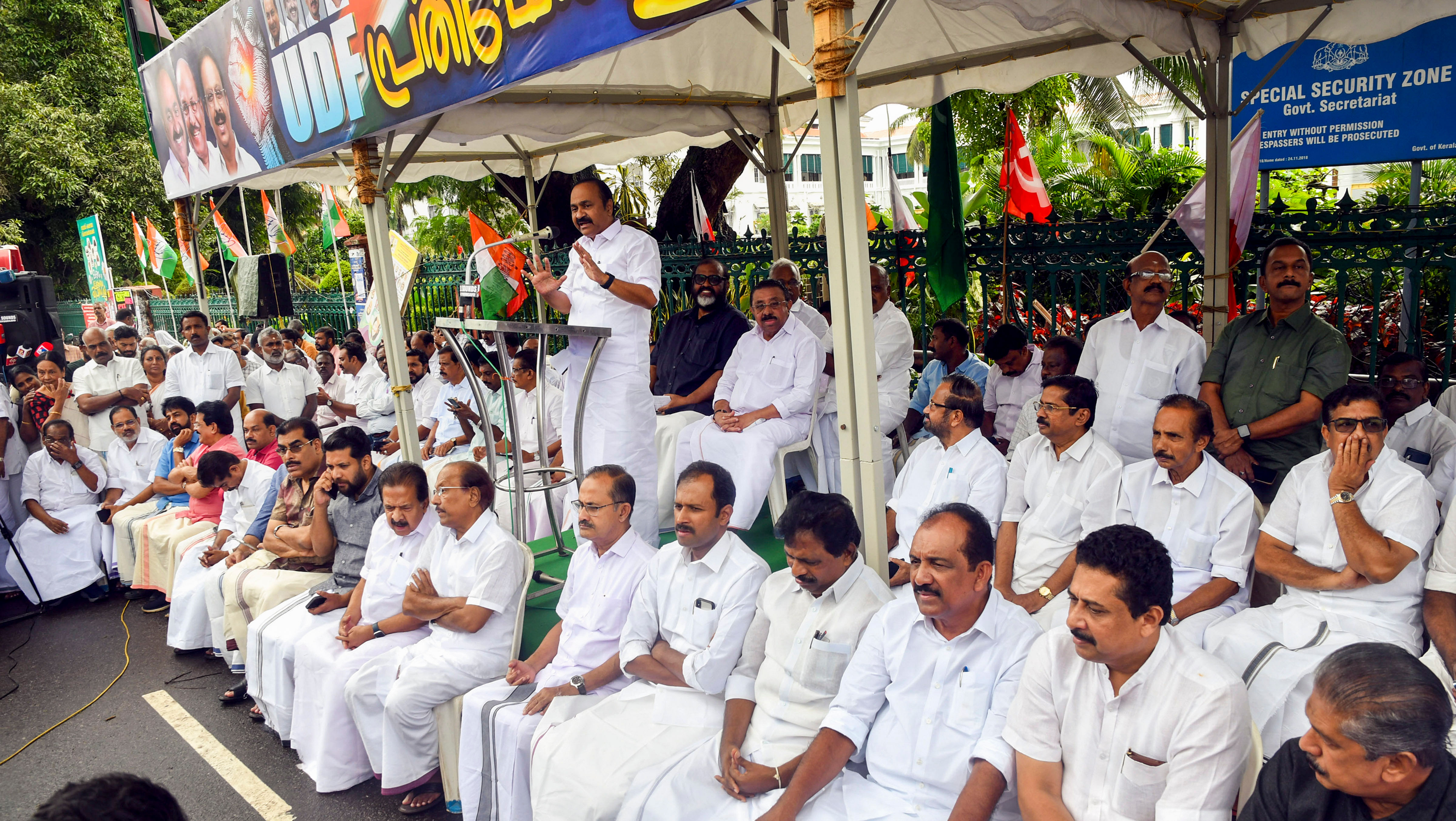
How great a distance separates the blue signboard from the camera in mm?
5570

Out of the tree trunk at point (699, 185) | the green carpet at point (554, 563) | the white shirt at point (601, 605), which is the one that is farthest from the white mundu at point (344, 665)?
the tree trunk at point (699, 185)

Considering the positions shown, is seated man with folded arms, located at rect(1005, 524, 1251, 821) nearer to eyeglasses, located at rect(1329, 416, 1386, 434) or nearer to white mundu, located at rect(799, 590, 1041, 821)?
white mundu, located at rect(799, 590, 1041, 821)

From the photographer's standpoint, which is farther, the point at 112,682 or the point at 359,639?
the point at 112,682

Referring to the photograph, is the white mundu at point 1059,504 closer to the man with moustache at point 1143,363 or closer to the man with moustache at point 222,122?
the man with moustache at point 1143,363

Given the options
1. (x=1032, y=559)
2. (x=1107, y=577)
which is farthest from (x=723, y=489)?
(x=1107, y=577)

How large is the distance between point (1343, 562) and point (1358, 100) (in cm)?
455

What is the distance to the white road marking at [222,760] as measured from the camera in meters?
3.74

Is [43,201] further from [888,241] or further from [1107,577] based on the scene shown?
[1107,577]

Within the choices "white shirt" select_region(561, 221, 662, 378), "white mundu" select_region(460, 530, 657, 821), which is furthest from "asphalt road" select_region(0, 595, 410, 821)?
"white shirt" select_region(561, 221, 662, 378)

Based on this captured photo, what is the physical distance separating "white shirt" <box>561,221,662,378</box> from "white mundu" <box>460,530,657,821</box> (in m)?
1.05

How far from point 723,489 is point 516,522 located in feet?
4.39

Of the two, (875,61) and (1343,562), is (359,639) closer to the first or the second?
(1343,562)

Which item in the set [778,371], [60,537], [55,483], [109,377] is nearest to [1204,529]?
[778,371]

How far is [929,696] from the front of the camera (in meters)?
2.46
